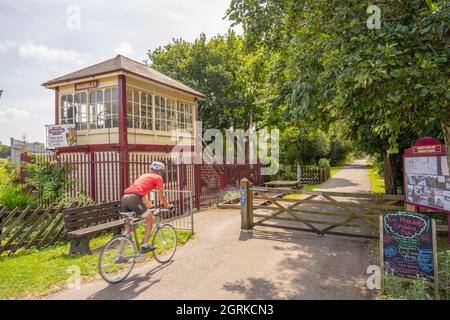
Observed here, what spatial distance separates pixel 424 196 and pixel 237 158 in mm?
18874

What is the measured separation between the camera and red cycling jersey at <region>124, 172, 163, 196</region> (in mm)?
5496

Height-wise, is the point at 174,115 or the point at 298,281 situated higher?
the point at 174,115

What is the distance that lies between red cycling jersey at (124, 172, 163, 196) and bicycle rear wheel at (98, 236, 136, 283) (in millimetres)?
897

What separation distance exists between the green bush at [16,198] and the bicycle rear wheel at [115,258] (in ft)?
21.8

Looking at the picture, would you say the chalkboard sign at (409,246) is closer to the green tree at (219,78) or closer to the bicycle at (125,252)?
the bicycle at (125,252)

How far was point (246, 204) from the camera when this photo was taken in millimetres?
8328

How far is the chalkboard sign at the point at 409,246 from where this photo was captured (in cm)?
427

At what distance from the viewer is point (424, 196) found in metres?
6.54

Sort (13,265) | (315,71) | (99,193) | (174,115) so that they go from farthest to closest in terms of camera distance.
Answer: (174,115), (99,193), (315,71), (13,265)

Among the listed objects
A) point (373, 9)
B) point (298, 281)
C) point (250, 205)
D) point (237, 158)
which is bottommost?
point (298, 281)

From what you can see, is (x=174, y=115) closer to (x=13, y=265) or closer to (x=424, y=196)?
(x=13, y=265)
